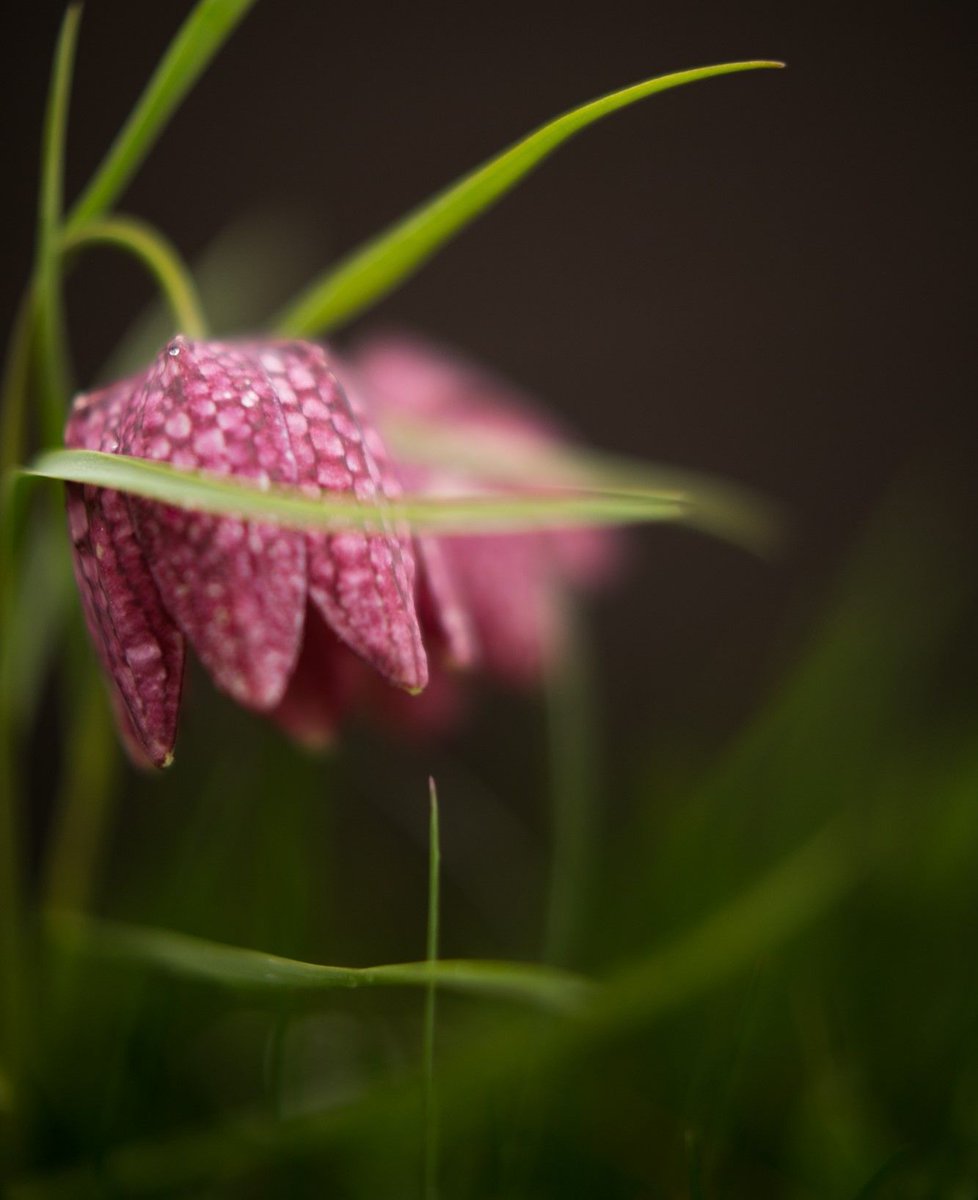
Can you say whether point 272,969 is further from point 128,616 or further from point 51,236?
point 51,236

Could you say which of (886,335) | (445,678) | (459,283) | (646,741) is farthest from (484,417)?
(886,335)

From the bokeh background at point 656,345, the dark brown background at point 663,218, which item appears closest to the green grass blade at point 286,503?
the bokeh background at point 656,345

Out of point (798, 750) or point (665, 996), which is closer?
point (665, 996)

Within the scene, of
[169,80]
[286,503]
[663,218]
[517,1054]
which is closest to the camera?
[286,503]

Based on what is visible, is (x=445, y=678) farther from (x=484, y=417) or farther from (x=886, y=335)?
(x=886, y=335)

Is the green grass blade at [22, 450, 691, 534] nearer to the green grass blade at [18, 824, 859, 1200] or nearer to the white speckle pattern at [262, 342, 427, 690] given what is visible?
the white speckle pattern at [262, 342, 427, 690]

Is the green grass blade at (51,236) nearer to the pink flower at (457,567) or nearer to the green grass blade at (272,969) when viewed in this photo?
the pink flower at (457,567)

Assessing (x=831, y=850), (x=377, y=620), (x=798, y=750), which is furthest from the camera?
(x=798, y=750)

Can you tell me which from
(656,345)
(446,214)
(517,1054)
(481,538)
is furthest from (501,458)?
(656,345)
